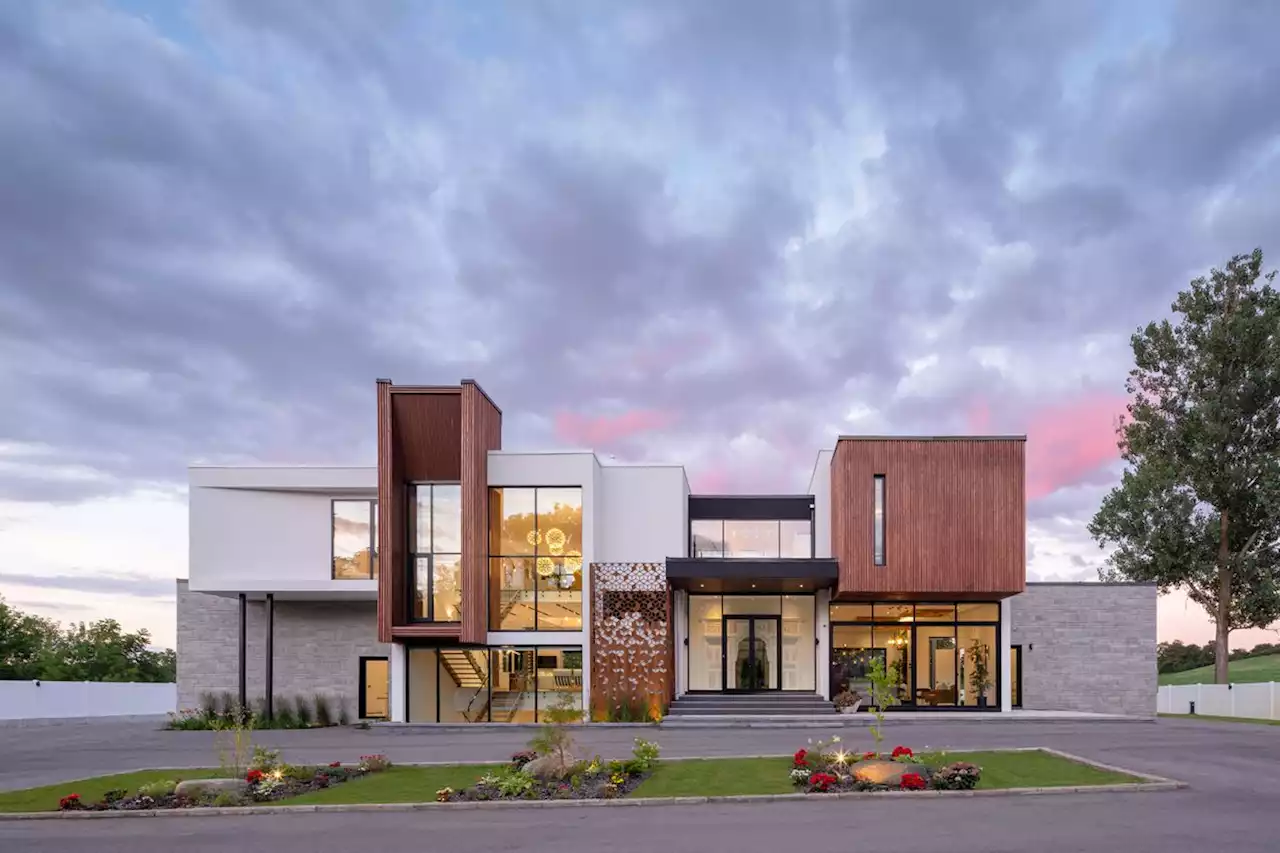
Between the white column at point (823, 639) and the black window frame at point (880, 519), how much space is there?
8.89 feet

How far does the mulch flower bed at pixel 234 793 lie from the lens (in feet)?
41.8

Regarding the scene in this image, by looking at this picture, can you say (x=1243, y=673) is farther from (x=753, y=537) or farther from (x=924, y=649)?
(x=753, y=537)

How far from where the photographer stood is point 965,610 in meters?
26.6

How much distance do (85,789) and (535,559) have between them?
42.1 feet

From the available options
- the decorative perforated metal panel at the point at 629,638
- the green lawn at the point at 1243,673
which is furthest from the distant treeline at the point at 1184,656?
the decorative perforated metal panel at the point at 629,638

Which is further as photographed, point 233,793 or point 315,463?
point 315,463

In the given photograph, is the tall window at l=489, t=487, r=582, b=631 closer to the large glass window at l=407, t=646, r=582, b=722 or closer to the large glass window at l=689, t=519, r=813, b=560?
the large glass window at l=407, t=646, r=582, b=722

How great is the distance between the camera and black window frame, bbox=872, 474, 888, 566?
25.2 meters

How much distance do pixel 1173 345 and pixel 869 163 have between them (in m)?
20.4

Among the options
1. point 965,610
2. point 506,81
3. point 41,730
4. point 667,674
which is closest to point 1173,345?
point 965,610

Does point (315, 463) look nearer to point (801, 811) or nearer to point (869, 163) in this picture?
point (869, 163)

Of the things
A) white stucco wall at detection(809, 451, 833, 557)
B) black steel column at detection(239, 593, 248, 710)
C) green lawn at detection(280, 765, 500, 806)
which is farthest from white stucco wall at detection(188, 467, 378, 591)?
white stucco wall at detection(809, 451, 833, 557)

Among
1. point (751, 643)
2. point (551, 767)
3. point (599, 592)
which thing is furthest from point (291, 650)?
point (551, 767)

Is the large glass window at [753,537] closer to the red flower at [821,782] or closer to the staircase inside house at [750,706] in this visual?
the staircase inside house at [750,706]
